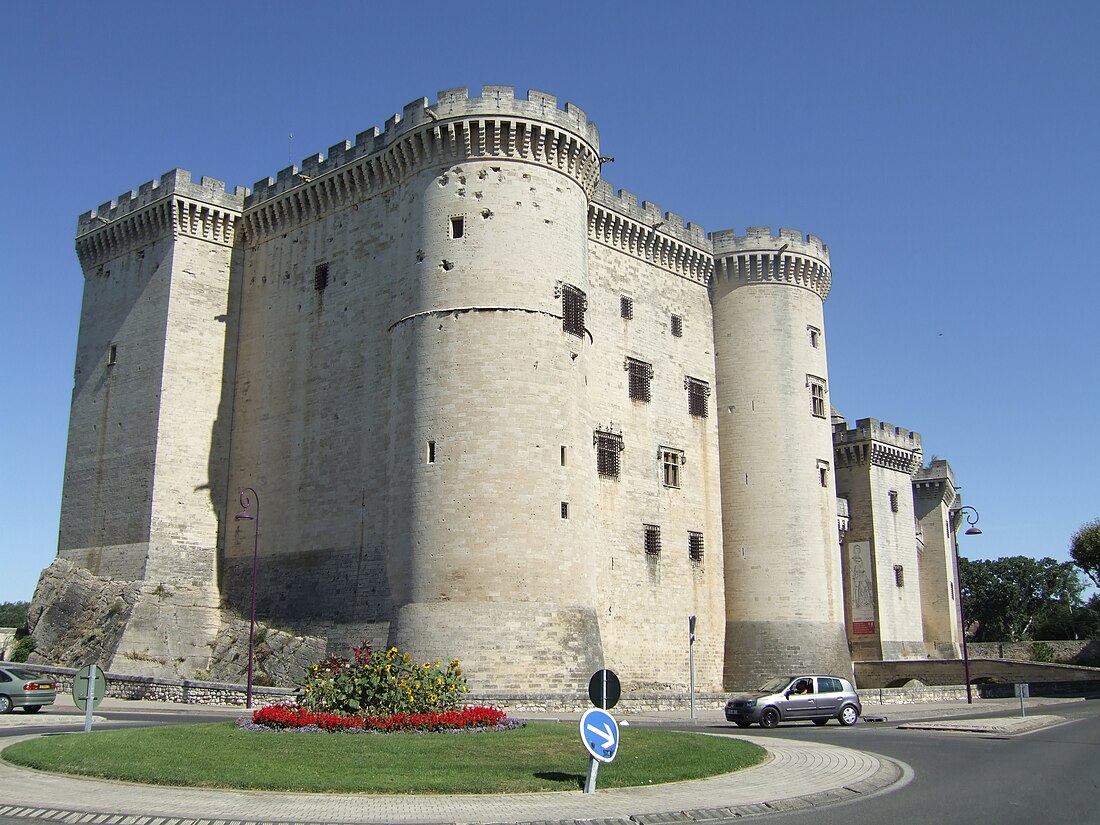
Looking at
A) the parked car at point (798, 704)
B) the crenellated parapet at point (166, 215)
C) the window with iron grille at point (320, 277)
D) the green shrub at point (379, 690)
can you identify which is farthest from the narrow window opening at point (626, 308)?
the green shrub at point (379, 690)

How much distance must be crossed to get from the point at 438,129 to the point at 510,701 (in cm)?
1727

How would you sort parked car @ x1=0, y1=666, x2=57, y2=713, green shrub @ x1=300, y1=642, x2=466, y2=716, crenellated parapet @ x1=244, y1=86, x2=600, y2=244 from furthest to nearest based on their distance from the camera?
crenellated parapet @ x1=244, y1=86, x2=600, y2=244
parked car @ x1=0, y1=666, x2=57, y2=713
green shrub @ x1=300, y1=642, x2=466, y2=716

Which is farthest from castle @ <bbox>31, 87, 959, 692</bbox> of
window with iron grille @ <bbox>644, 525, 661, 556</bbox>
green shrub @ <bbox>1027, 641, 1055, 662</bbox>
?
green shrub @ <bbox>1027, 641, 1055, 662</bbox>

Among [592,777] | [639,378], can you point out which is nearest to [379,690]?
[592,777]

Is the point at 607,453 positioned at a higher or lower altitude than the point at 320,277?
lower

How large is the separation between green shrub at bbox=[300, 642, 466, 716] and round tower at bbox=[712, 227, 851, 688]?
868 inches

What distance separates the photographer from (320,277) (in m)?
37.6

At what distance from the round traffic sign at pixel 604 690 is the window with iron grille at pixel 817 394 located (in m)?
31.1

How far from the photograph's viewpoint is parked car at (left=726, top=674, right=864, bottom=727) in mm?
25062

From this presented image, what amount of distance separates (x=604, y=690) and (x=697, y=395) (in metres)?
29.1

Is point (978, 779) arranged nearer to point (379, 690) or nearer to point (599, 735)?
point (599, 735)

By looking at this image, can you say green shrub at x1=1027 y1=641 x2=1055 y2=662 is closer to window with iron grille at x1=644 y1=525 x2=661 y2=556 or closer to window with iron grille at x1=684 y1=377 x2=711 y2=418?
window with iron grille at x1=684 y1=377 x2=711 y2=418

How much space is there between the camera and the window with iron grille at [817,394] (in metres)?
42.9

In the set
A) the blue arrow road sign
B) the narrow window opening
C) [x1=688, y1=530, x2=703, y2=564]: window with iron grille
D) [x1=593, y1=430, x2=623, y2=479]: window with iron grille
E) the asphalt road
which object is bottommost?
the asphalt road
